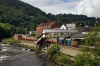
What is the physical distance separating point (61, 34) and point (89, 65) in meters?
35.3

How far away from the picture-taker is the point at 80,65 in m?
29.7

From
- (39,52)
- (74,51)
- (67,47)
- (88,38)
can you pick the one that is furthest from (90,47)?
(39,52)

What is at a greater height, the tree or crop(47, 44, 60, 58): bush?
the tree

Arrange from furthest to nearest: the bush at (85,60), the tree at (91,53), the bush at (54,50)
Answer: the bush at (54,50), the tree at (91,53), the bush at (85,60)

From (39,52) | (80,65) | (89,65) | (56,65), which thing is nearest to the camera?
(89,65)

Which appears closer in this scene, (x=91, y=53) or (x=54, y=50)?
(x=91, y=53)

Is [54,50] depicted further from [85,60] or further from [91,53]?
[91,53]

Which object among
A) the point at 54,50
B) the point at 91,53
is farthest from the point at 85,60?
the point at 54,50

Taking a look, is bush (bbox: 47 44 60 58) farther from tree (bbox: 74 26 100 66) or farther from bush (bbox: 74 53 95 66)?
bush (bbox: 74 53 95 66)

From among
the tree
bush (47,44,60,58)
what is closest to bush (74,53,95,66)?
the tree

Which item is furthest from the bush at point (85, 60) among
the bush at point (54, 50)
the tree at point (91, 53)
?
the bush at point (54, 50)

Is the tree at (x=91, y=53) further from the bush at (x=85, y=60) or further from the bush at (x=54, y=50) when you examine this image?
the bush at (x=54, y=50)

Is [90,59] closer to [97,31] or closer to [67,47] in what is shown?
[97,31]

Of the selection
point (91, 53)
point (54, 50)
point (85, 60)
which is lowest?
point (54, 50)
